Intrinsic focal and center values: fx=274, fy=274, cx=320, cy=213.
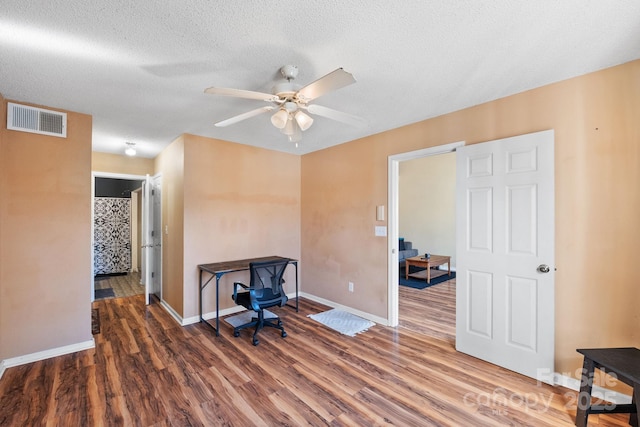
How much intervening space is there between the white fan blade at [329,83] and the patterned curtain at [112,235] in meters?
6.61

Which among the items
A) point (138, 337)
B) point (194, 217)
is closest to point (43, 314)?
point (138, 337)

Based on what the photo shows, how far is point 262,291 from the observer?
124 inches

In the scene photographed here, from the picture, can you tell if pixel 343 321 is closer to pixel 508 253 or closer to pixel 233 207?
pixel 508 253

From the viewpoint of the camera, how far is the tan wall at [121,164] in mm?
4441

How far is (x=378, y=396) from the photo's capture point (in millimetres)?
2139

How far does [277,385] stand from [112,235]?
6.18 metres

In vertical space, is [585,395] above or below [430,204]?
below

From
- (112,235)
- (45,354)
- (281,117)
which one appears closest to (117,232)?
(112,235)

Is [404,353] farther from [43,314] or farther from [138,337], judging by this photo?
[43,314]

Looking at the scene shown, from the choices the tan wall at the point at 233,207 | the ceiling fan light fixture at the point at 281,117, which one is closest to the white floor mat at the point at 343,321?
the tan wall at the point at 233,207

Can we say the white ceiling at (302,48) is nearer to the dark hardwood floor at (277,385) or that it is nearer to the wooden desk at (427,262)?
the dark hardwood floor at (277,385)

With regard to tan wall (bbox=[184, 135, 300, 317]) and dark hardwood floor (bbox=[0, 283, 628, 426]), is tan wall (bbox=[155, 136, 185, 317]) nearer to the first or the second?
tan wall (bbox=[184, 135, 300, 317])

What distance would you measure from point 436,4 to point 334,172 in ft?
9.53

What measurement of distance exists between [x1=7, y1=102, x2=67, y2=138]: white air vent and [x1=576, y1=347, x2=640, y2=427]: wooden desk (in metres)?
4.87
